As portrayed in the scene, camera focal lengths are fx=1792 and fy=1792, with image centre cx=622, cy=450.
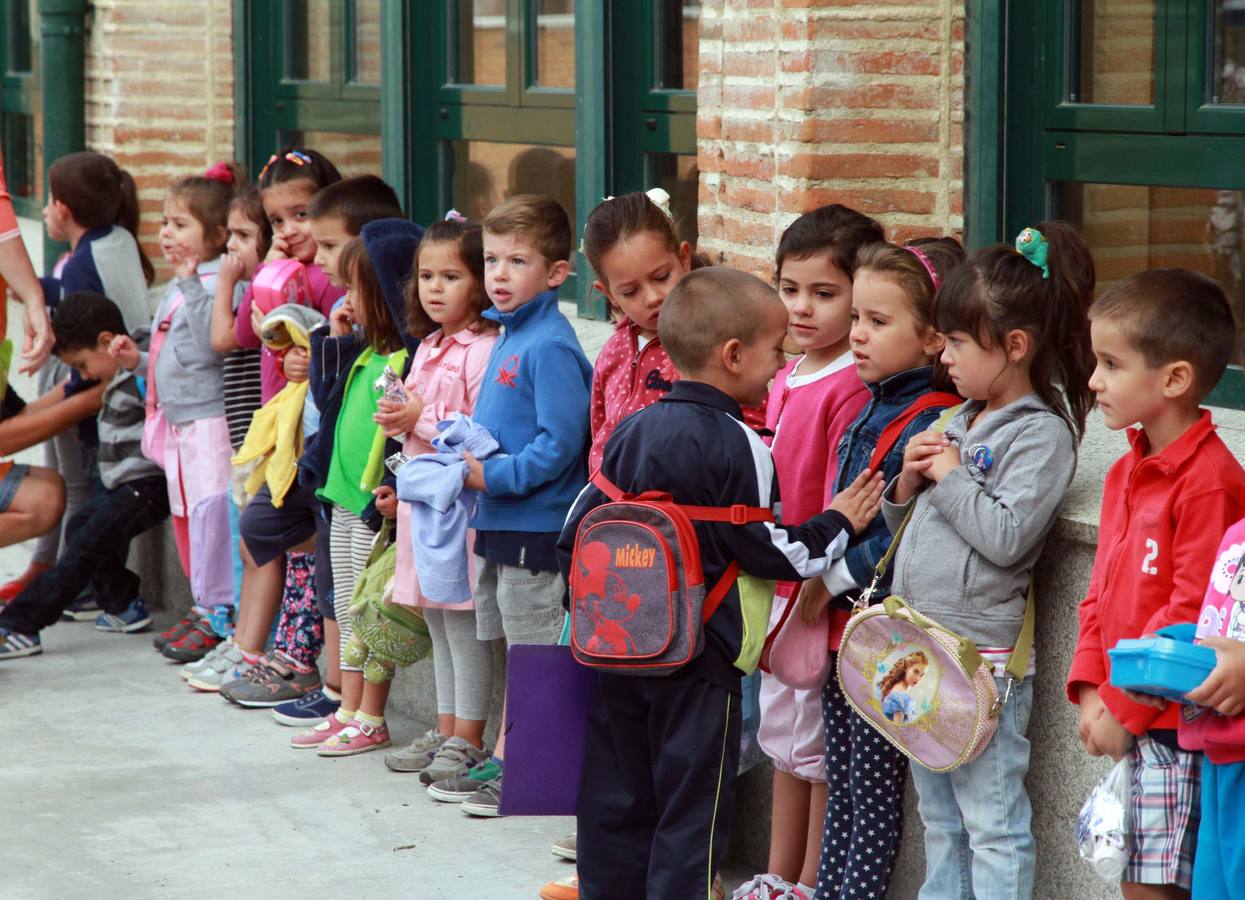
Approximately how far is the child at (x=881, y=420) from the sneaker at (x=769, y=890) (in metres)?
0.21

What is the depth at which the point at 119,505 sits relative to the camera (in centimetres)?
684

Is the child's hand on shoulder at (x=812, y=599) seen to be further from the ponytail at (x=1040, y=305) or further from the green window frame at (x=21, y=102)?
the green window frame at (x=21, y=102)

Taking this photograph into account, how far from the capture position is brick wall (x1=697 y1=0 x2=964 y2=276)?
4.64 metres

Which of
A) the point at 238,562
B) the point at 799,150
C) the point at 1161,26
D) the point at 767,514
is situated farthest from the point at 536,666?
the point at 238,562

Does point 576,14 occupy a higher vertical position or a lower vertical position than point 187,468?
higher

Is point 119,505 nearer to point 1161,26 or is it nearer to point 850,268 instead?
point 850,268

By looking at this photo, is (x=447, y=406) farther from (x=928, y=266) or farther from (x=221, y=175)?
(x=221, y=175)

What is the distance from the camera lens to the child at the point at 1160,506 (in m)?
3.04

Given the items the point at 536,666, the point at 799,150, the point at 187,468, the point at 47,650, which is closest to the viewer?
the point at 536,666

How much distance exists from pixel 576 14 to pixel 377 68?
5.68 feet

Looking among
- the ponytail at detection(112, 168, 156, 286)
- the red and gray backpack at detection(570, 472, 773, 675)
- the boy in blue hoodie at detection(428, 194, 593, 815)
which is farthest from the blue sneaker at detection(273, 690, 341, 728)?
the red and gray backpack at detection(570, 472, 773, 675)

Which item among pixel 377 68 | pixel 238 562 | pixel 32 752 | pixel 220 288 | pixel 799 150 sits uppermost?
pixel 377 68

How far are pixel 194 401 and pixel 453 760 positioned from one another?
1.97 m

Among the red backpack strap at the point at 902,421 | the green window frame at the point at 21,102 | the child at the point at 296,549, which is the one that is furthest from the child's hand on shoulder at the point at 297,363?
the green window frame at the point at 21,102
